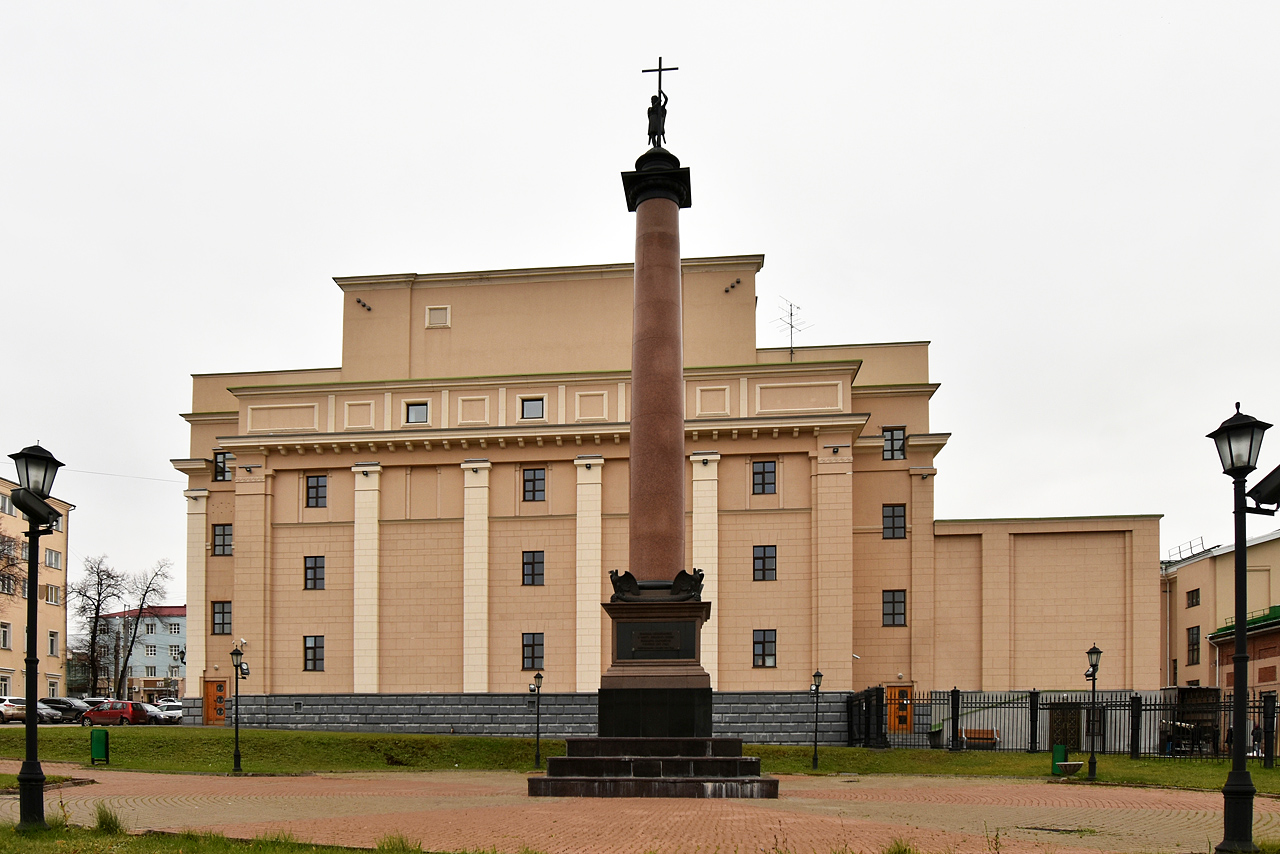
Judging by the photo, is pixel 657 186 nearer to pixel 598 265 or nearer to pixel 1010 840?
pixel 1010 840

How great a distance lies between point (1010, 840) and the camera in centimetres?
1409

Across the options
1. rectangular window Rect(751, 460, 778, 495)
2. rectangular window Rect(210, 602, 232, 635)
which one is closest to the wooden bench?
rectangular window Rect(751, 460, 778, 495)

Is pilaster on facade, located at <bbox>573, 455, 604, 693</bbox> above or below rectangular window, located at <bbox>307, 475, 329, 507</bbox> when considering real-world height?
below

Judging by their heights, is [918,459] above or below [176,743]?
above

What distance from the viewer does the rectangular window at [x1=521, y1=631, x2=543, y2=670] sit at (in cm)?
A: 4334

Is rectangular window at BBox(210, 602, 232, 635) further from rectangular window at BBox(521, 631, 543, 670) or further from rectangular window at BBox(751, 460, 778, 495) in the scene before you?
rectangular window at BBox(751, 460, 778, 495)

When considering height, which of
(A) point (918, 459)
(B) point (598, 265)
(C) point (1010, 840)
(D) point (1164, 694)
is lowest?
(D) point (1164, 694)

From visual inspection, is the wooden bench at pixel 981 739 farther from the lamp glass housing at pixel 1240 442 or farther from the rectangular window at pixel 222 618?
the lamp glass housing at pixel 1240 442

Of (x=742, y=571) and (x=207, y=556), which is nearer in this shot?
(x=742, y=571)

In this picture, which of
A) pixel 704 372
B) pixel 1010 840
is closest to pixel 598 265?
pixel 704 372

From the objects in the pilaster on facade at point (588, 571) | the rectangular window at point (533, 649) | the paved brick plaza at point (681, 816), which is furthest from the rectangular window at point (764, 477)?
the paved brick plaza at point (681, 816)

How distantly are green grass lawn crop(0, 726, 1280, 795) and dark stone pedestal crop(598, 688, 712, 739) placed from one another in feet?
31.3

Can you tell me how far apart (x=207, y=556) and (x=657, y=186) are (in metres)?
29.7

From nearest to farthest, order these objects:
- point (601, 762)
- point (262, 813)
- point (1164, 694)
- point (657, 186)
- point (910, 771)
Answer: point (262, 813) → point (601, 762) → point (657, 186) → point (910, 771) → point (1164, 694)
